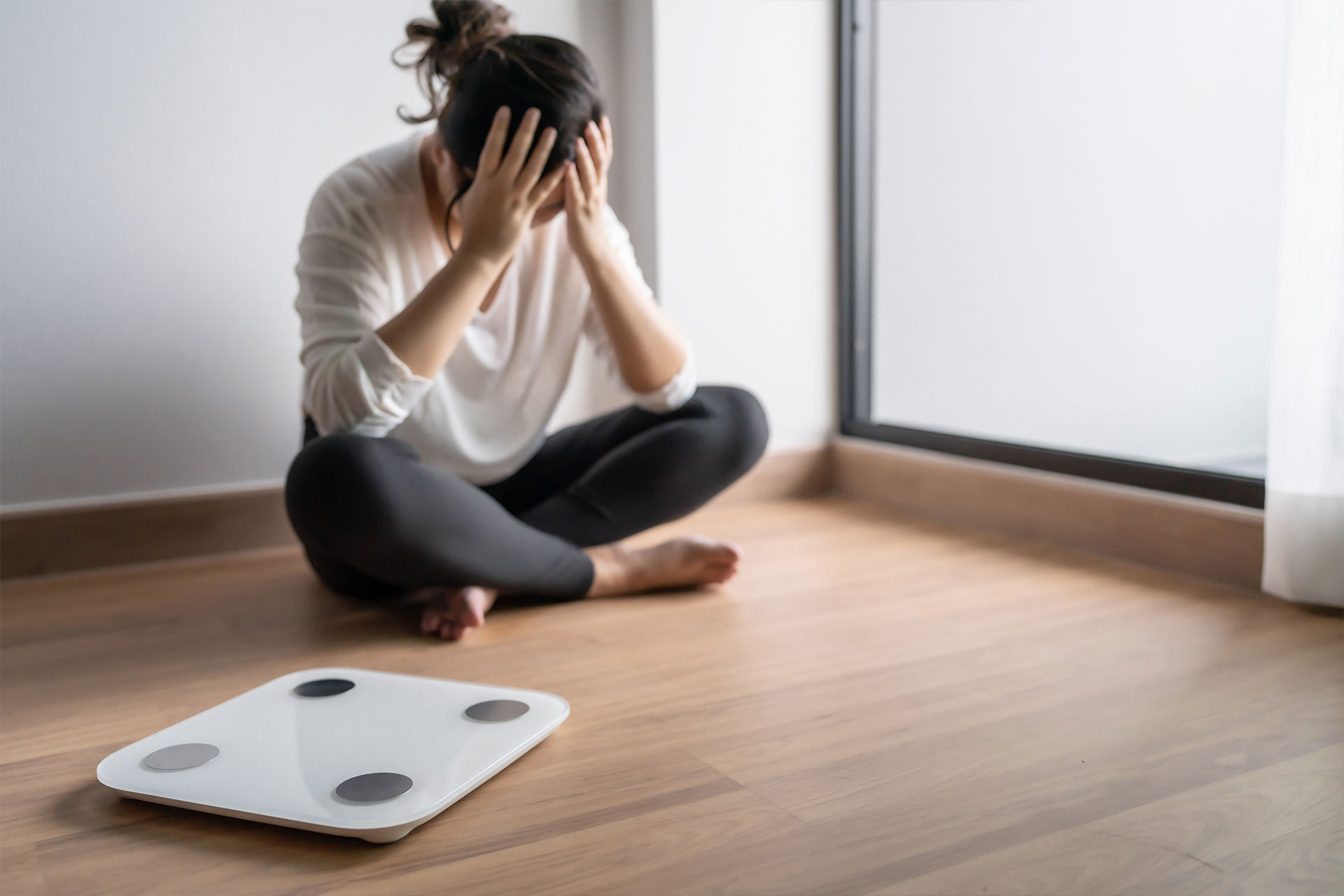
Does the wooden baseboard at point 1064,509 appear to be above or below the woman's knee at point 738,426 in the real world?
below

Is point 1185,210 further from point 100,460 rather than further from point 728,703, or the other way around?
point 100,460

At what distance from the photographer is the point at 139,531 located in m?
1.41

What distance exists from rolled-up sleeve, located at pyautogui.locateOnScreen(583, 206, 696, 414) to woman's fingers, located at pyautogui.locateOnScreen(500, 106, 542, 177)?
0.20 meters

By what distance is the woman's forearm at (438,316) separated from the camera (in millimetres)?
1011

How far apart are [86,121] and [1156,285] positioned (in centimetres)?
170

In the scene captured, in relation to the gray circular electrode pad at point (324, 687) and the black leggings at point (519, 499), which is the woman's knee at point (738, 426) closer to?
the black leggings at point (519, 499)

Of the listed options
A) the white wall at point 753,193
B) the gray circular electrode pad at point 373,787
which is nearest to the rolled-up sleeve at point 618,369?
the white wall at point 753,193

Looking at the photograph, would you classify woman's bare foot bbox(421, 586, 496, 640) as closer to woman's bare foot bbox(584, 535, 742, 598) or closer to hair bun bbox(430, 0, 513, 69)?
woman's bare foot bbox(584, 535, 742, 598)

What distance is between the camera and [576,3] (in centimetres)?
163

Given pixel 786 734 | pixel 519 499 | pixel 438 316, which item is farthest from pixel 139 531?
pixel 786 734

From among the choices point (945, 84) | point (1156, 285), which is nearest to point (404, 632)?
point (945, 84)

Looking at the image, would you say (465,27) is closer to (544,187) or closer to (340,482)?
(544,187)

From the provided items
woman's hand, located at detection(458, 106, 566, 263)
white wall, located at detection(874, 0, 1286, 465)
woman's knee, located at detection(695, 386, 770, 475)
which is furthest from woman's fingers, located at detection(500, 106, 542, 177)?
white wall, located at detection(874, 0, 1286, 465)

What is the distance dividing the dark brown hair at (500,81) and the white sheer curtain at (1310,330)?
68 centimetres
